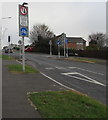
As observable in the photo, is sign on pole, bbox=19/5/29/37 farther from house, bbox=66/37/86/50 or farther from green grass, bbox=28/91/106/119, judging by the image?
house, bbox=66/37/86/50

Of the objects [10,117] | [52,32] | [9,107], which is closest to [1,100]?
[9,107]

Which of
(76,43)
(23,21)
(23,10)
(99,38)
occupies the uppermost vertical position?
(99,38)

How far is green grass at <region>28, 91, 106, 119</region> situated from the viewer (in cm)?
473

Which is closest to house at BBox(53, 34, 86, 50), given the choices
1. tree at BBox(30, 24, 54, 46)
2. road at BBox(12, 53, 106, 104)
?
tree at BBox(30, 24, 54, 46)

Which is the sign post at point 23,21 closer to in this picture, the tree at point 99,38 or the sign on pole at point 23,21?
the sign on pole at point 23,21

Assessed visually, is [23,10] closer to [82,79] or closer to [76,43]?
[82,79]

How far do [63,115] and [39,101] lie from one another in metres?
1.35

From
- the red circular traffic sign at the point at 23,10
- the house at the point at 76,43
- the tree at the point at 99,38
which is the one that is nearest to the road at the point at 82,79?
the red circular traffic sign at the point at 23,10

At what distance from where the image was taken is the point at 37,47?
61719 mm

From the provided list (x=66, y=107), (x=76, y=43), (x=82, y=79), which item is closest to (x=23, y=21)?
(x=82, y=79)

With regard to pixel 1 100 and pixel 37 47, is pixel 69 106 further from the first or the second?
pixel 37 47

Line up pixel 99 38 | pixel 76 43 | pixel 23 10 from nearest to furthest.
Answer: pixel 23 10 → pixel 99 38 → pixel 76 43

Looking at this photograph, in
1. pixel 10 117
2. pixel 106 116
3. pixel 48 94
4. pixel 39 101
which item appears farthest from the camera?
pixel 48 94

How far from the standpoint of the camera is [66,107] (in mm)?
5277
